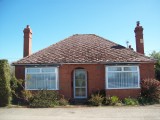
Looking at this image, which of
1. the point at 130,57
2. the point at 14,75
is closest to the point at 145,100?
the point at 130,57

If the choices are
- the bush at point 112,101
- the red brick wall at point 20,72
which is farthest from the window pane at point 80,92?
the red brick wall at point 20,72

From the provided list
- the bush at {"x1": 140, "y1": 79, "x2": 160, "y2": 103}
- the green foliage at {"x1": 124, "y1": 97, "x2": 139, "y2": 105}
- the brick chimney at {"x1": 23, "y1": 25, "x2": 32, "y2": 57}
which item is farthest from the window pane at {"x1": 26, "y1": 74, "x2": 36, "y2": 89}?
the bush at {"x1": 140, "y1": 79, "x2": 160, "y2": 103}

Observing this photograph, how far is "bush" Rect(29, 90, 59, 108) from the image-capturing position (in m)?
17.2

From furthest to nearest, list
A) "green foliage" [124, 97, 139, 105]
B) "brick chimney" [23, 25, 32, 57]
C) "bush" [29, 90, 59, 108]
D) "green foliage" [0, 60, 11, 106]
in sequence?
"brick chimney" [23, 25, 32, 57], "green foliage" [124, 97, 139, 105], "green foliage" [0, 60, 11, 106], "bush" [29, 90, 59, 108]

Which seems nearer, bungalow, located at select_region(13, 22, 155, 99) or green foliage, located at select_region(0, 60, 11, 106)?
green foliage, located at select_region(0, 60, 11, 106)

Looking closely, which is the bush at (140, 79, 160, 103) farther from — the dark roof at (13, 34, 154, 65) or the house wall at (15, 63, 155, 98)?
the dark roof at (13, 34, 154, 65)

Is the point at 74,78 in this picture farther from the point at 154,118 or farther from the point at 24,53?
the point at 154,118

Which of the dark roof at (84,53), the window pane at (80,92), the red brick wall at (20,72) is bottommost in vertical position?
the window pane at (80,92)

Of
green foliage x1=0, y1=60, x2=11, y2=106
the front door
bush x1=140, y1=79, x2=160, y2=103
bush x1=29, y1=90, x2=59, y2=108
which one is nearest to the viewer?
bush x1=29, y1=90, x2=59, y2=108

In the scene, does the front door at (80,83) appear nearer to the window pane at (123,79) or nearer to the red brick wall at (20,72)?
the window pane at (123,79)

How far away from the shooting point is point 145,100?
1883cm

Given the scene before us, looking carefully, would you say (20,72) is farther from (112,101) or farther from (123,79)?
(123,79)

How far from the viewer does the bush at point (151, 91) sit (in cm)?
1884

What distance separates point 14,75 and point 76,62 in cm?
526
